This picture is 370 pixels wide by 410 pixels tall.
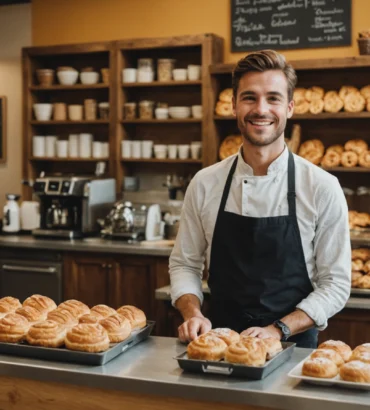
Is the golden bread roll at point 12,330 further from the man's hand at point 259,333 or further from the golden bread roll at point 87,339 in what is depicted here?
the man's hand at point 259,333

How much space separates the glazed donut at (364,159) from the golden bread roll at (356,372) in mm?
3355

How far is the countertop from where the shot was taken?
6.29 ft

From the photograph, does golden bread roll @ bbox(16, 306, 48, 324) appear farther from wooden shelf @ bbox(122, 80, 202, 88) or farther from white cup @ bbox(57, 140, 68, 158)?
white cup @ bbox(57, 140, 68, 158)

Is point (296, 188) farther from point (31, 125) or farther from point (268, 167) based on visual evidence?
point (31, 125)

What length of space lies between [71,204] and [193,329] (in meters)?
3.53

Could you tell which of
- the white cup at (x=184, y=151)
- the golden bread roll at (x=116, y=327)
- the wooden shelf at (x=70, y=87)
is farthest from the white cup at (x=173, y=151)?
the golden bread roll at (x=116, y=327)

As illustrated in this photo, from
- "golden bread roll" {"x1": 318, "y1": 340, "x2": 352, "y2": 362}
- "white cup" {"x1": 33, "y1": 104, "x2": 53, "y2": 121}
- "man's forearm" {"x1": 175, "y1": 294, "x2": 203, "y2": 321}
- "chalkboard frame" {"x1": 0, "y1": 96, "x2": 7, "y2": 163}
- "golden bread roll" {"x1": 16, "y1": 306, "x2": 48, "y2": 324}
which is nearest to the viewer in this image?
"golden bread roll" {"x1": 318, "y1": 340, "x2": 352, "y2": 362}

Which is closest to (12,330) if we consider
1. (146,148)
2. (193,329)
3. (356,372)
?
(193,329)

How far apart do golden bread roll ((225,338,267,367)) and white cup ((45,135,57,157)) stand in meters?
4.54

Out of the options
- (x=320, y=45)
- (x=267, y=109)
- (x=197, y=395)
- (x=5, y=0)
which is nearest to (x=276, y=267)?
(x=267, y=109)

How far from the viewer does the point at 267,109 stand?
8.45ft

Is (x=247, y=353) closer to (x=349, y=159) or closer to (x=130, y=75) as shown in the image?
(x=349, y=159)

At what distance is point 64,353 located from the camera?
7.22 feet

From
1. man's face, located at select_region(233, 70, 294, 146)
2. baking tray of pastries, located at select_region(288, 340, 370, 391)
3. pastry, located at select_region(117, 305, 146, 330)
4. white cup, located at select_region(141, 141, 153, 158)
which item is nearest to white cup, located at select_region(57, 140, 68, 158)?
white cup, located at select_region(141, 141, 153, 158)
